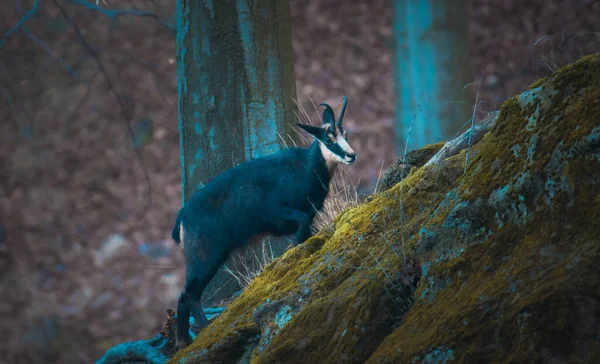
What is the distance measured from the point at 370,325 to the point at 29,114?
448 inches

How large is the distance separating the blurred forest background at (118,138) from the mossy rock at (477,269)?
7.02m

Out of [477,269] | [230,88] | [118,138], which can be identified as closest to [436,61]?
[230,88]

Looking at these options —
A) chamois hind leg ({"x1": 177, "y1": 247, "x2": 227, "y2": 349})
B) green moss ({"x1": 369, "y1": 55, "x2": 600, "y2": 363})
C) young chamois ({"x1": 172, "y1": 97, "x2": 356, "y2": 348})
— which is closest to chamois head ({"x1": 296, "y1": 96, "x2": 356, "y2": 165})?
young chamois ({"x1": 172, "y1": 97, "x2": 356, "y2": 348})

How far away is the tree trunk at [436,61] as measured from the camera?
24.8 feet

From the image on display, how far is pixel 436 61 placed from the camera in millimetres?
7656

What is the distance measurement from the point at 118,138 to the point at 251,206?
8321mm

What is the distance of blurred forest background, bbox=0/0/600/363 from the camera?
10.4m

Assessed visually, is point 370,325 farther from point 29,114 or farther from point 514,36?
point 29,114

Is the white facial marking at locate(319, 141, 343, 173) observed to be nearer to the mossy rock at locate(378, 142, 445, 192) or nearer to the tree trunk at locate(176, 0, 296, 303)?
the tree trunk at locate(176, 0, 296, 303)

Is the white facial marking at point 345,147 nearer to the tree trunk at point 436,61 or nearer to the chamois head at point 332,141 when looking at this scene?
the chamois head at point 332,141

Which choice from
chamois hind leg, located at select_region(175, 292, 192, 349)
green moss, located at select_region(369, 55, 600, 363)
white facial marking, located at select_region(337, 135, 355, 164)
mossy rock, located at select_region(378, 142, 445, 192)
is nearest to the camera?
green moss, located at select_region(369, 55, 600, 363)

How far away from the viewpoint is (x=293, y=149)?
5.04 m

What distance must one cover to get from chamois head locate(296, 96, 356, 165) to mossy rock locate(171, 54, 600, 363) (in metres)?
1.62

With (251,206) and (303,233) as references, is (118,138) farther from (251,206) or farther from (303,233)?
(303,233)
